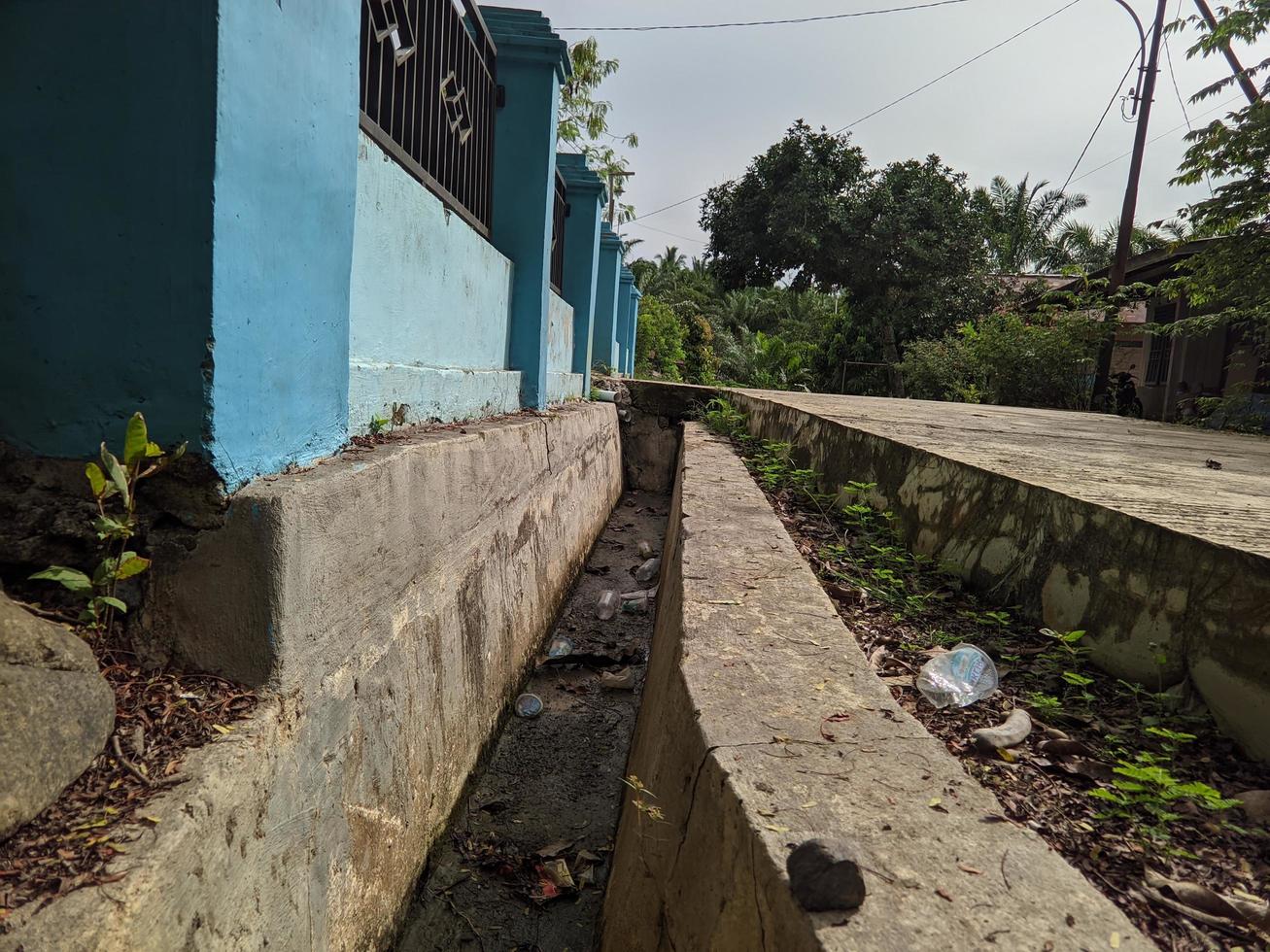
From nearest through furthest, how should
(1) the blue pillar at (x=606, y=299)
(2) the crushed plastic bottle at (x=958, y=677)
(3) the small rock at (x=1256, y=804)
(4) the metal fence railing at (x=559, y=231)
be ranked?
(3) the small rock at (x=1256, y=804), (2) the crushed plastic bottle at (x=958, y=677), (4) the metal fence railing at (x=559, y=231), (1) the blue pillar at (x=606, y=299)

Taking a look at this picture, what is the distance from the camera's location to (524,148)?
4.84 m

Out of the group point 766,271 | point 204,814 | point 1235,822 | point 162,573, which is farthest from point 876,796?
point 766,271

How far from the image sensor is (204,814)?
118cm

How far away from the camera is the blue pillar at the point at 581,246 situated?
25.3 feet

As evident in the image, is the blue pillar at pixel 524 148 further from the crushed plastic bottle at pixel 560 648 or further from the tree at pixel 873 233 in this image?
the tree at pixel 873 233

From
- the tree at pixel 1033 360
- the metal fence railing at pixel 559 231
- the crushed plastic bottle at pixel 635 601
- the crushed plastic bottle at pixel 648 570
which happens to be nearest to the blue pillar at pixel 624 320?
the metal fence railing at pixel 559 231

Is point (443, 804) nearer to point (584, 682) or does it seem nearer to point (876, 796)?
point (584, 682)

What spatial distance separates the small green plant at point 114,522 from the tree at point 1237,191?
7330 mm

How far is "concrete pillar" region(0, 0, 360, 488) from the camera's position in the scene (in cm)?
139

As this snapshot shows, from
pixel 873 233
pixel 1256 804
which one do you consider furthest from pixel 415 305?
pixel 873 233

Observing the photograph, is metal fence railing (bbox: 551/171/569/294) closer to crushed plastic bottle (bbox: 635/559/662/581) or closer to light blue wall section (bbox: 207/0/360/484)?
crushed plastic bottle (bbox: 635/559/662/581)

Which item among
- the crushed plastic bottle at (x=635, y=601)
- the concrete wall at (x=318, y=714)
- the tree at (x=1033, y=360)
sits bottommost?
the crushed plastic bottle at (x=635, y=601)

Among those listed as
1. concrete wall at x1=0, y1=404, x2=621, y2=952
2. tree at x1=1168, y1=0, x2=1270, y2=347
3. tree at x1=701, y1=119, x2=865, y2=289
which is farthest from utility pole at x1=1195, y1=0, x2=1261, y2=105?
tree at x1=701, y1=119, x2=865, y2=289

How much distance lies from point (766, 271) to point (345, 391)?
22.0 m
